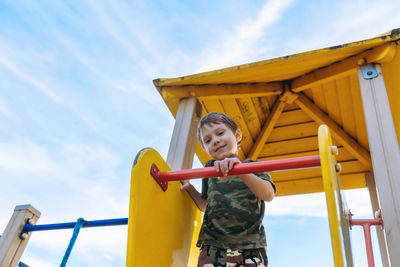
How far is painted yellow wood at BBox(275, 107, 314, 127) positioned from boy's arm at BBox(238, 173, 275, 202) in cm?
199

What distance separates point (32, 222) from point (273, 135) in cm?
226

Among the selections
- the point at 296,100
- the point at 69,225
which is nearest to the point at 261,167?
the point at 69,225

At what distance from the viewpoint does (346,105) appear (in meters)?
3.07

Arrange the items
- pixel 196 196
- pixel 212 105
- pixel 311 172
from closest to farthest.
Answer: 1. pixel 196 196
2. pixel 212 105
3. pixel 311 172

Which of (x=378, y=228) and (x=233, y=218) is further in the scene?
(x=378, y=228)

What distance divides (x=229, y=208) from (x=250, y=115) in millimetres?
1682

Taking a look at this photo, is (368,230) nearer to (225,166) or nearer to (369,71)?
(369,71)

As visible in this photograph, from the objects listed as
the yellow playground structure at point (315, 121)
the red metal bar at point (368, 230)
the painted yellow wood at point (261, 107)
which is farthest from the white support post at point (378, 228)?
the painted yellow wood at point (261, 107)

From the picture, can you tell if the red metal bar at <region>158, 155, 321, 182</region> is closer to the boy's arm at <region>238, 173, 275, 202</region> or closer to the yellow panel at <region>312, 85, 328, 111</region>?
the boy's arm at <region>238, 173, 275, 202</region>

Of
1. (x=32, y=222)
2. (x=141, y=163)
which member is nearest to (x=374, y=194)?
(x=141, y=163)

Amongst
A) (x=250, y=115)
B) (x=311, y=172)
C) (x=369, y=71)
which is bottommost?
(x=369, y=71)

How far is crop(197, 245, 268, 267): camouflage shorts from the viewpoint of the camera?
1.53 m

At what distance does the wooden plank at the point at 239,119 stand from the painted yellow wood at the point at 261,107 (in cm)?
17

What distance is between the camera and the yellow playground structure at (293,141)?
1.33 metres
